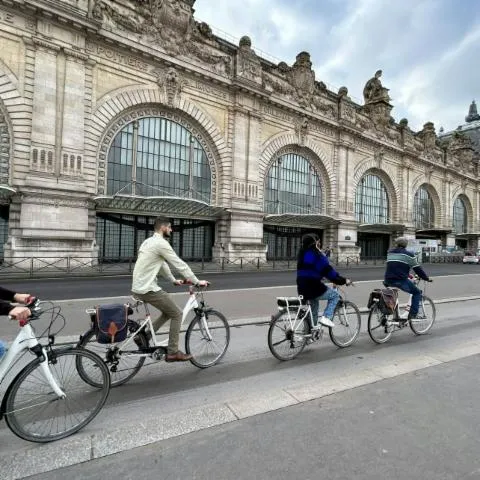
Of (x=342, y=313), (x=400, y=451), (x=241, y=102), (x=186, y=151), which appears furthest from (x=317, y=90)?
(x=400, y=451)

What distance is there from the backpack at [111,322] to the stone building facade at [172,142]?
19.5 m

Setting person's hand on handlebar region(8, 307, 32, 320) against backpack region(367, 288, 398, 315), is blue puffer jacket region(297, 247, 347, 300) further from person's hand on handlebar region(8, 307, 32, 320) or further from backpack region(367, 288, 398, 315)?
person's hand on handlebar region(8, 307, 32, 320)

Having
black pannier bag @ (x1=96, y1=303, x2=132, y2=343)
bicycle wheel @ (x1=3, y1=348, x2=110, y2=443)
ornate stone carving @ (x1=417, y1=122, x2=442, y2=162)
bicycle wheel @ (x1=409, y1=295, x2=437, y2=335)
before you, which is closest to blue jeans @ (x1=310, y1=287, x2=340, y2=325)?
bicycle wheel @ (x1=409, y1=295, x2=437, y2=335)

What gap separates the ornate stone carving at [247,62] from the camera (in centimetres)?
3095

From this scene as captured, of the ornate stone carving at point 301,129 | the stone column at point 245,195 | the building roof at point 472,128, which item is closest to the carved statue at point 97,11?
the stone column at point 245,195

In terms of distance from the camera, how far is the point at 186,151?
30.0 metres

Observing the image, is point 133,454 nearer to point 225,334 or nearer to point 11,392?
point 11,392

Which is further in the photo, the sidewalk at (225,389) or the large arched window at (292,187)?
the large arched window at (292,187)

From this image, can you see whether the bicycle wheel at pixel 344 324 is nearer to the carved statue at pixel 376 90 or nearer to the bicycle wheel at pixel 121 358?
the bicycle wheel at pixel 121 358

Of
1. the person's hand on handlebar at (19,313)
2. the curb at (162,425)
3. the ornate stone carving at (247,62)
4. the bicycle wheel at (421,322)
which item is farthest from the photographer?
the ornate stone carving at (247,62)

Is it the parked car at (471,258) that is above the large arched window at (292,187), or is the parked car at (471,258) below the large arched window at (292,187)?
below

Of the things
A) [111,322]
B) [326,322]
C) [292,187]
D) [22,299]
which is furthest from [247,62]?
[22,299]

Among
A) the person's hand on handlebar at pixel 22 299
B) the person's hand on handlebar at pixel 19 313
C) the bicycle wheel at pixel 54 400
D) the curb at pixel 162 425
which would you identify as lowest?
the curb at pixel 162 425

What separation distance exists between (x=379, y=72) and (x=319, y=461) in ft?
165
